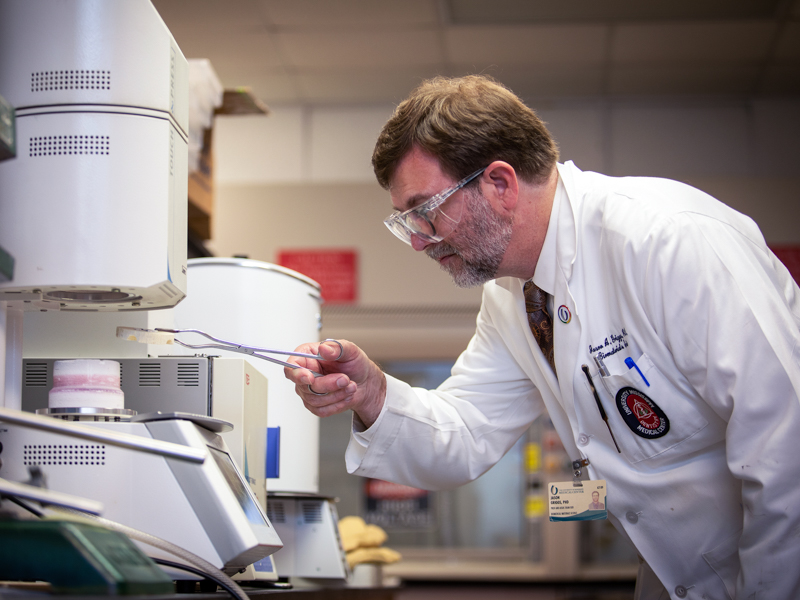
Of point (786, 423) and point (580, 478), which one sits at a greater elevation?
point (786, 423)

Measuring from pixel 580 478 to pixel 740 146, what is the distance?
3448mm

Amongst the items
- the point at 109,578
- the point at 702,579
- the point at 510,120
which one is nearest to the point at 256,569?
the point at 109,578

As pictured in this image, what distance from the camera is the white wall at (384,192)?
403 cm

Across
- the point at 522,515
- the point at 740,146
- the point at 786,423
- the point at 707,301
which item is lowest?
the point at 522,515

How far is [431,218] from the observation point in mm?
1431

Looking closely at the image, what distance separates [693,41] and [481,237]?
275 centimetres

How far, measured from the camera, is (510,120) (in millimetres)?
1436

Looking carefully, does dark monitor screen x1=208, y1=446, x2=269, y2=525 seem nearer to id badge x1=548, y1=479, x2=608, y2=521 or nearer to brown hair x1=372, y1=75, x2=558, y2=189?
id badge x1=548, y1=479, x2=608, y2=521

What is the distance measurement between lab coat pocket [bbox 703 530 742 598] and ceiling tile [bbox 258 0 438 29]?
8.85 ft

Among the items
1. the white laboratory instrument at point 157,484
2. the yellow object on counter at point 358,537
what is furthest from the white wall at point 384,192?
the white laboratory instrument at point 157,484

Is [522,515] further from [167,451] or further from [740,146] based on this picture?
[167,451]

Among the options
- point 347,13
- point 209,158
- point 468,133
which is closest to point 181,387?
point 468,133

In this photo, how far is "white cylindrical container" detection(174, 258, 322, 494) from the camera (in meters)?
1.62

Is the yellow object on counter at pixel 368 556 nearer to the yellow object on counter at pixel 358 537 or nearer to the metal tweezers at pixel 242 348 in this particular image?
the yellow object on counter at pixel 358 537
